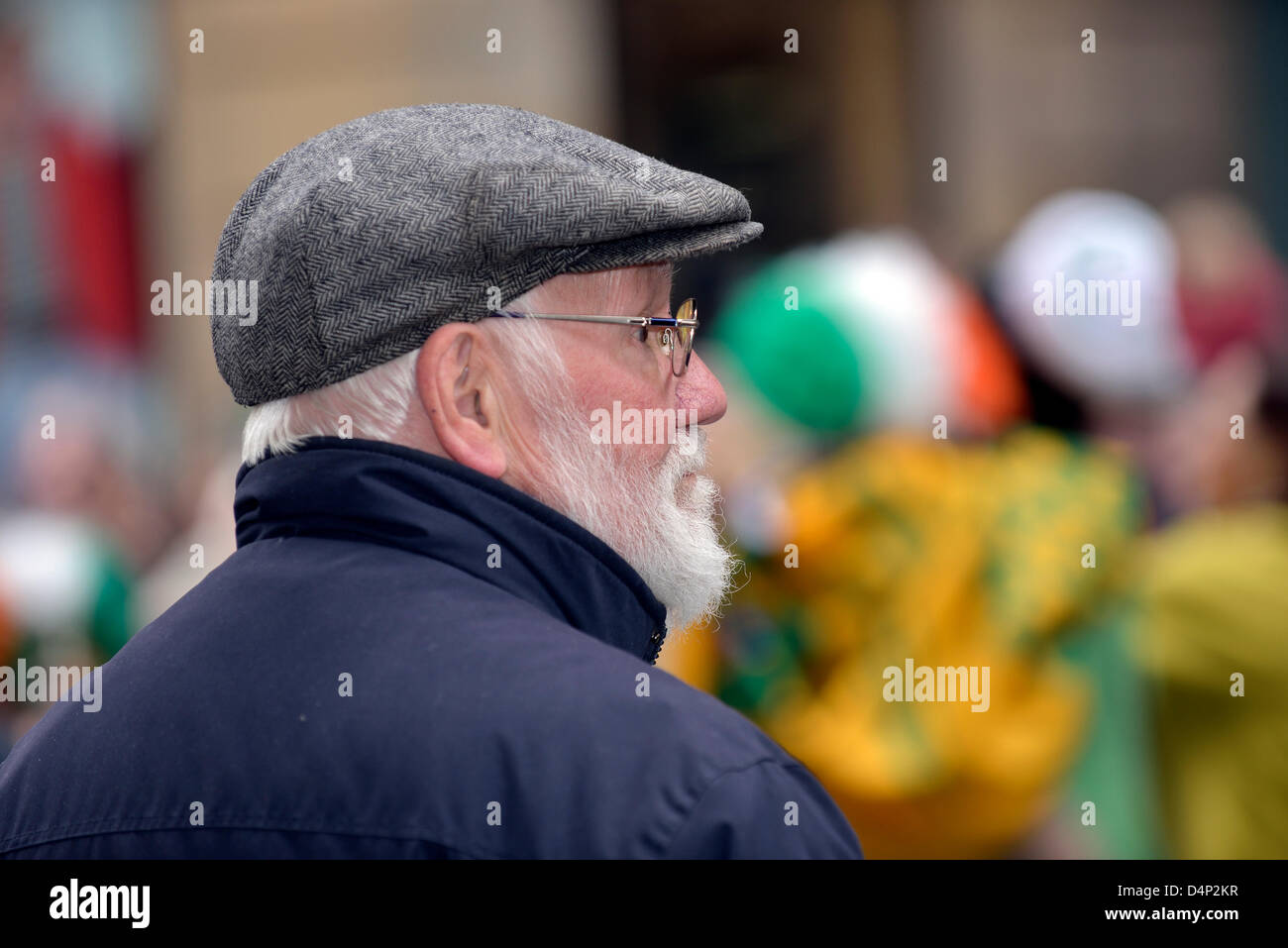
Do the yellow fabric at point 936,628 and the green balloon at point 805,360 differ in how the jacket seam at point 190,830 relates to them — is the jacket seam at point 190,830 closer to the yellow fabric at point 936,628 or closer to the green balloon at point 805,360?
A: the yellow fabric at point 936,628

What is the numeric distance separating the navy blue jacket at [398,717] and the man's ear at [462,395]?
7cm

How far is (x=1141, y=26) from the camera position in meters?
8.98

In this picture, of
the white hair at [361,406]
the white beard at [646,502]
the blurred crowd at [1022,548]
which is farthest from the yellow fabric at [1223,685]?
the white hair at [361,406]

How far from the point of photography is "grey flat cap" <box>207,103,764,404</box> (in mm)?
1680

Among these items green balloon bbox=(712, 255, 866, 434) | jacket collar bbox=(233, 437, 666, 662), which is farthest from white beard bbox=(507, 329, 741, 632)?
green balloon bbox=(712, 255, 866, 434)

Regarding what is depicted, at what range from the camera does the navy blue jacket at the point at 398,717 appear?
1371 mm

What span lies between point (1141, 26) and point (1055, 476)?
6159 millimetres

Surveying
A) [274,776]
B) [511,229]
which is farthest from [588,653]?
[511,229]

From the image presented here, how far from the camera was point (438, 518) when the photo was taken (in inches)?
64.1

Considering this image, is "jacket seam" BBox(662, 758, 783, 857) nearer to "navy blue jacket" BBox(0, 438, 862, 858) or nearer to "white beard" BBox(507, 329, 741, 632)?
"navy blue jacket" BBox(0, 438, 862, 858)

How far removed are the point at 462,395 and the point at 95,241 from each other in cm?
870

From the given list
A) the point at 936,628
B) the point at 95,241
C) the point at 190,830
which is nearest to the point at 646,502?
the point at 190,830

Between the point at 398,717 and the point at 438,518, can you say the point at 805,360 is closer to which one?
the point at 438,518

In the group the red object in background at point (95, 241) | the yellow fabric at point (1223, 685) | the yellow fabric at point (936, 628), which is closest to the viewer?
the yellow fabric at point (1223, 685)
